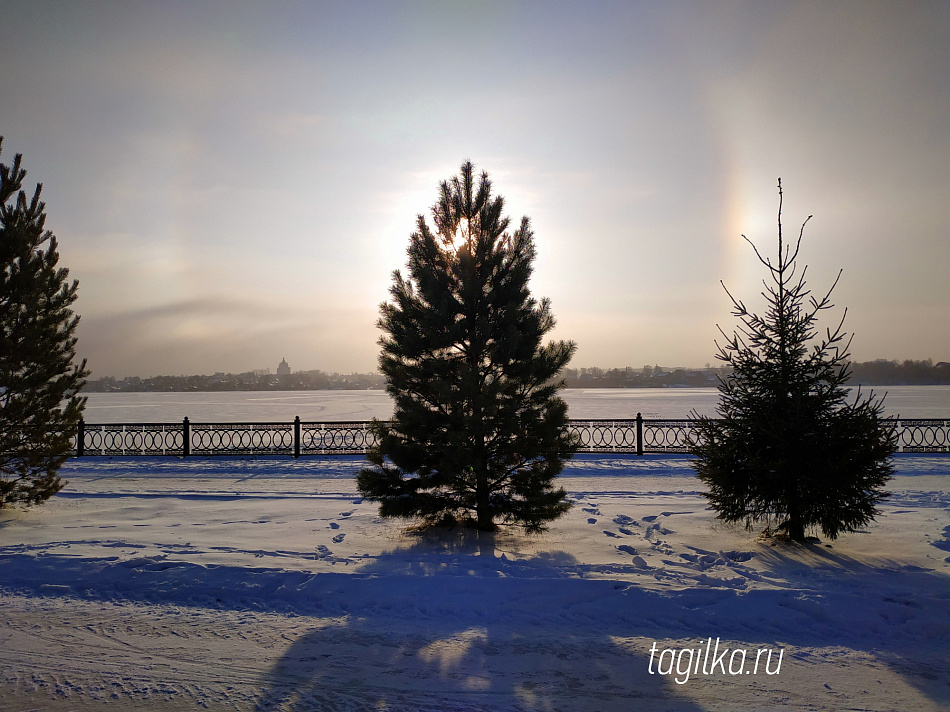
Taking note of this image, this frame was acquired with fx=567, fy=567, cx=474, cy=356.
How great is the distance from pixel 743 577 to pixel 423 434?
4.16 m

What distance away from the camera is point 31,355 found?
9.77 meters

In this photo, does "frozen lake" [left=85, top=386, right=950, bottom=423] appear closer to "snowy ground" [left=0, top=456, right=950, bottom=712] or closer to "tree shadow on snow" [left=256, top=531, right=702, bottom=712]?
"snowy ground" [left=0, top=456, right=950, bottom=712]

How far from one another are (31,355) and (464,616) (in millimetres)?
9104

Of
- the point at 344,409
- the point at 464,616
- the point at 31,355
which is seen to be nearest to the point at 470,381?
the point at 464,616

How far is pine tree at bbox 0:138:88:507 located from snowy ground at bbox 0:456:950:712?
4.17 ft

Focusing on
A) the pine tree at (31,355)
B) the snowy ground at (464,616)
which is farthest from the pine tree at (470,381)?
the pine tree at (31,355)

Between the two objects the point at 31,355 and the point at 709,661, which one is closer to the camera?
the point at 709,661

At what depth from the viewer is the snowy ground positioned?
3.91m

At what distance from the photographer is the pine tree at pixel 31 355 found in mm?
9680

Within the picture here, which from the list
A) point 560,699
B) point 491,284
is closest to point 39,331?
point 491,284

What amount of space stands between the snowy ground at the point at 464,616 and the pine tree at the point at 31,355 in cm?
127

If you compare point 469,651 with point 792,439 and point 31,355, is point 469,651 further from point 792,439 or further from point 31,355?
point 31,355

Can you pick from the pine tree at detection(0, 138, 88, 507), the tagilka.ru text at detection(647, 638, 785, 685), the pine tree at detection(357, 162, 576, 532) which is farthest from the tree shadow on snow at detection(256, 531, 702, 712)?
the pine tree at detection(0, 138, 88, 507)

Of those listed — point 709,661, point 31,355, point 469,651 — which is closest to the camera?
point 709,661
